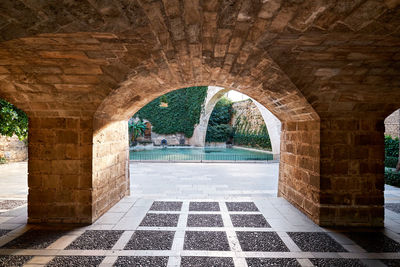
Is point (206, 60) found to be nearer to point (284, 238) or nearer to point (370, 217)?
point (284, 238)

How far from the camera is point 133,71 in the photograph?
2959mm

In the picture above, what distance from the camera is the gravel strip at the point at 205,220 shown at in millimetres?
3633

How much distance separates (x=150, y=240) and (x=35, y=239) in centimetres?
186

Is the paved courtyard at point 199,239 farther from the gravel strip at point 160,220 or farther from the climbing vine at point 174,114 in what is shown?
the climbing vine at point 174,114

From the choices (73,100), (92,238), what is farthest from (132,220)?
(73,100)

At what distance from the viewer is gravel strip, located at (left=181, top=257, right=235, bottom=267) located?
2541 millimetres

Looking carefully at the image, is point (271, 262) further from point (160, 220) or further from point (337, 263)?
point (160, 220)

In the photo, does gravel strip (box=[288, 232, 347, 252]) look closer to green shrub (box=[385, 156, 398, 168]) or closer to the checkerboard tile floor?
the checkerboard tile floor

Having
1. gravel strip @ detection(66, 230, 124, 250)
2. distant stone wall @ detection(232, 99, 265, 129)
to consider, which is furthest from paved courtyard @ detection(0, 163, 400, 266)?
distant stone wall @ detection(232, 99, 265, 129)

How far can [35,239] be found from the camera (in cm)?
311

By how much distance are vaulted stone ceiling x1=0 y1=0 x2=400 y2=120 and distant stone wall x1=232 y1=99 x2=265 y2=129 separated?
18.4 metres

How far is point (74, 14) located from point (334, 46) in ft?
9.66

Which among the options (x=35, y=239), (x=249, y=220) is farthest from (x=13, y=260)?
(x=249, y=220)

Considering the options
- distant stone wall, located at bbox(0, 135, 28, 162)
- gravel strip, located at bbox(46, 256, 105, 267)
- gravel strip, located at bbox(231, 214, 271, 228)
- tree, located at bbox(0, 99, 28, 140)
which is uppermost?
tree, located at bbox(0, 99, 28, 140)
